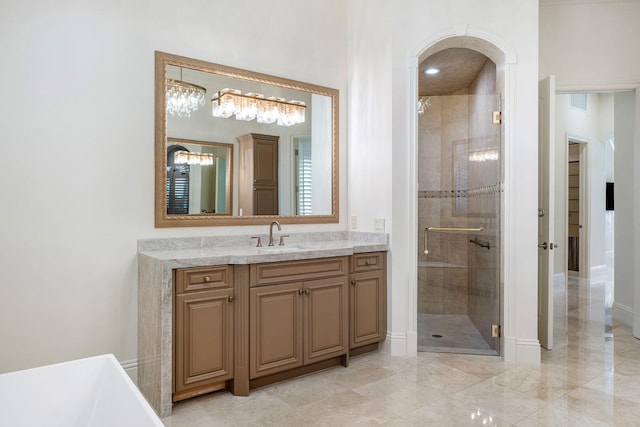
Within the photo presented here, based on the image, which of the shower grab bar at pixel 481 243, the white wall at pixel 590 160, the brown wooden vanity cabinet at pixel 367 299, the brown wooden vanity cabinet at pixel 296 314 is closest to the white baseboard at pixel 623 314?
the shower grab bar at pixel 481 243

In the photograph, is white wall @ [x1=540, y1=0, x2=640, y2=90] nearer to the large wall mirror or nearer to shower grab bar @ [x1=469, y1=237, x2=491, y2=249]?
shower grab bar @ [x1=469, y1=237, x2=491, y2=249]

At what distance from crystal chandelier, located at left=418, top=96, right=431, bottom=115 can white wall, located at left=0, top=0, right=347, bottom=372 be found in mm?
2397

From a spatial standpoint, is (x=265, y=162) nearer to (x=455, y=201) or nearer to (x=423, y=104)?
(x=423, y=104)

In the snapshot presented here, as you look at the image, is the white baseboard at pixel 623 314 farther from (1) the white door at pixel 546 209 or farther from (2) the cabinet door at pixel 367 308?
(2) the cabinet door at pixel 367 308

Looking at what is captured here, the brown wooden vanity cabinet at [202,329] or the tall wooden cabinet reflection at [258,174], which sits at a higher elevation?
the tall wooden cabinet reflection at [258,174]

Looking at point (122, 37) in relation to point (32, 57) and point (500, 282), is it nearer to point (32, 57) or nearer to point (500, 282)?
point (32, 57)

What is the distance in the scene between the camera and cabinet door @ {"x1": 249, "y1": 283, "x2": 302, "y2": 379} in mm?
2615

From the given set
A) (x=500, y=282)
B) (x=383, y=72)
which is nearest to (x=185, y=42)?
(x=383, y=72)

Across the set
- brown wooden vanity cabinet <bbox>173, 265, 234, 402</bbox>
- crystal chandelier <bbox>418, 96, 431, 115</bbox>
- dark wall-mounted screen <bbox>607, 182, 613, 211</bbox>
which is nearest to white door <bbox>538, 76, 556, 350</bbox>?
crystal chandelier <bbox>418, 96, 431, 115</bbox>

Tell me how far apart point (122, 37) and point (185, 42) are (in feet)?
1.42

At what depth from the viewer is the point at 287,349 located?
9.05 feet

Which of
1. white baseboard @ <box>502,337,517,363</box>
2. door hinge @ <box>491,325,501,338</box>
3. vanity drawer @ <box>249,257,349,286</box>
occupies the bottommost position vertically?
white baseboard @ <box>502,337,517,363</box>

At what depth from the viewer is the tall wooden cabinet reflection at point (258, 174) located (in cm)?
326

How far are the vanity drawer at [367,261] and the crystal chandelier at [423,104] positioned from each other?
1965 mm
